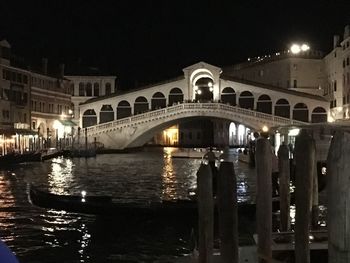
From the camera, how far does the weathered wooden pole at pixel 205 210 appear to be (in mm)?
4883

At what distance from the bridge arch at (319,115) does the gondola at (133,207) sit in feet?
92.1

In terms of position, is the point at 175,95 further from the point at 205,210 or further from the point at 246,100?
the point at 205,210

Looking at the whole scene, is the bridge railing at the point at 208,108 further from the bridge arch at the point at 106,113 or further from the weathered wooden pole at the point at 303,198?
the weathered wooden pole at the point at 303,198

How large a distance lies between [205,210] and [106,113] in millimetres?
36513

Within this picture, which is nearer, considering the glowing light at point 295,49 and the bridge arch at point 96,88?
the glowing light at point 295,49

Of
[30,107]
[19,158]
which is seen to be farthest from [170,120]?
[19,158]

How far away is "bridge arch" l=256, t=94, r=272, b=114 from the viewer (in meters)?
39.0

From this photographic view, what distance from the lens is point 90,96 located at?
46.2m

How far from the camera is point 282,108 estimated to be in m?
39.3

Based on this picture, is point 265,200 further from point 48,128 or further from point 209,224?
point 48,128

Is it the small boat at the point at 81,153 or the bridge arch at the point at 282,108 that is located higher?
the bridge arch at the point at 282,108

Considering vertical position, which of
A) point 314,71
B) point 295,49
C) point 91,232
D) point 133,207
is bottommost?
point 91,232

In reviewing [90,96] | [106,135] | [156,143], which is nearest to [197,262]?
[106,135]

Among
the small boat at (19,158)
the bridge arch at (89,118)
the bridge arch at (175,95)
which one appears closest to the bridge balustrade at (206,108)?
the bridge arch at (175,95)
